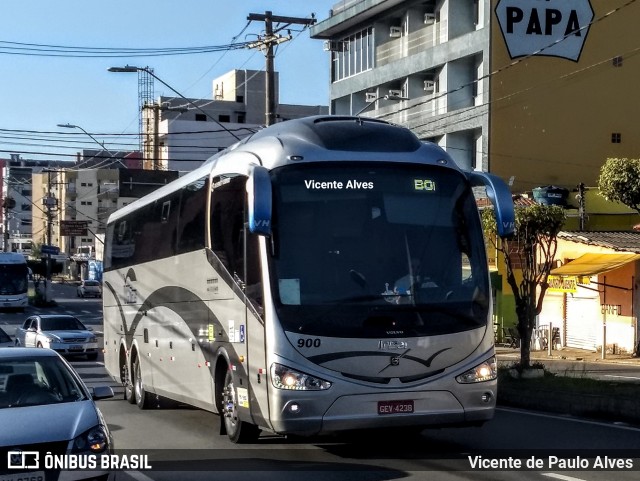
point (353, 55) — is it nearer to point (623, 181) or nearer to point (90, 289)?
point (623, 181)

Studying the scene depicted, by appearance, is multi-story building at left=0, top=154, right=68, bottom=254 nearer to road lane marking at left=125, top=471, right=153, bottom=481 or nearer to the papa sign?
the papa sign

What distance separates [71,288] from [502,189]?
3934 inches

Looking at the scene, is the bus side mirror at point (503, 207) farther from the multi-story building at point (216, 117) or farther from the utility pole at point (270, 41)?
the multi-story building at point (216, 117)

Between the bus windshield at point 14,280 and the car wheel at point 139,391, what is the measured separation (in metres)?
43.3

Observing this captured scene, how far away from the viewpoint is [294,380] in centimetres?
1071

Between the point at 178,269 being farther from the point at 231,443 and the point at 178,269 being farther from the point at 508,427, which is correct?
the point at 508,427

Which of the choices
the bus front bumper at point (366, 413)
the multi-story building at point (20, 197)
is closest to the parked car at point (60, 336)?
the bus front bumper at point (366, 413)

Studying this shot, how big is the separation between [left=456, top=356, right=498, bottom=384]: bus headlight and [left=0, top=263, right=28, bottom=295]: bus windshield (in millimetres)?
52372

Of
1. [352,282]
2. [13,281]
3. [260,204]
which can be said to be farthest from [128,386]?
[13,281]

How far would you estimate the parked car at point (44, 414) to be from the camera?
8.23m

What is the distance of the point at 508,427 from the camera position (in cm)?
1450

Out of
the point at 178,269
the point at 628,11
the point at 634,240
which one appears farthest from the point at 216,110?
the point at 178,269

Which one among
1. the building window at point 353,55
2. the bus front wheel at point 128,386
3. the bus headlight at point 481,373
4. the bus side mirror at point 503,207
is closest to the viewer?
the bus headlight at point 481,373

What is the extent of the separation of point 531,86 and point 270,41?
15197 mm
